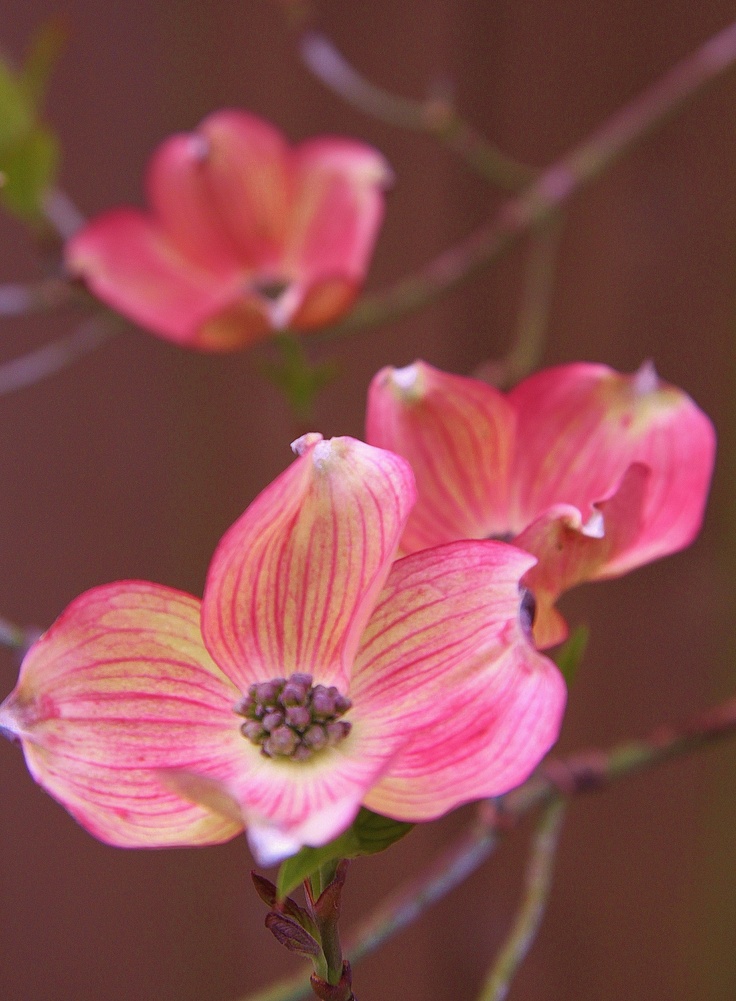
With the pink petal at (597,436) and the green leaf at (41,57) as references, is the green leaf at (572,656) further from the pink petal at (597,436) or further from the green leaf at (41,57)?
the green leaf at (41,57)

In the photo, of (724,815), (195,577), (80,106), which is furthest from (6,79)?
(724,815)

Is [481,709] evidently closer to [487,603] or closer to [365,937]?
[487,603]

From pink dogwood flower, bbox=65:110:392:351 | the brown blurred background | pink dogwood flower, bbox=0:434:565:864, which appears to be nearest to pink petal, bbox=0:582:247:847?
pink dogwood flower, bbox=0:434:565:864

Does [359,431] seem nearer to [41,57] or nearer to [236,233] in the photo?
[236,233]

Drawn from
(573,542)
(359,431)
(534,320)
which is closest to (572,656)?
(573,542)

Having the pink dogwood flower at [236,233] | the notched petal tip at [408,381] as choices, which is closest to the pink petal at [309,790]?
the notched petal tip at [408,381]

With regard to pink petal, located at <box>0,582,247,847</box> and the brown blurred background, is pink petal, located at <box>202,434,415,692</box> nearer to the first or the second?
pink petal, located at <box>0,582,247,847</box>
